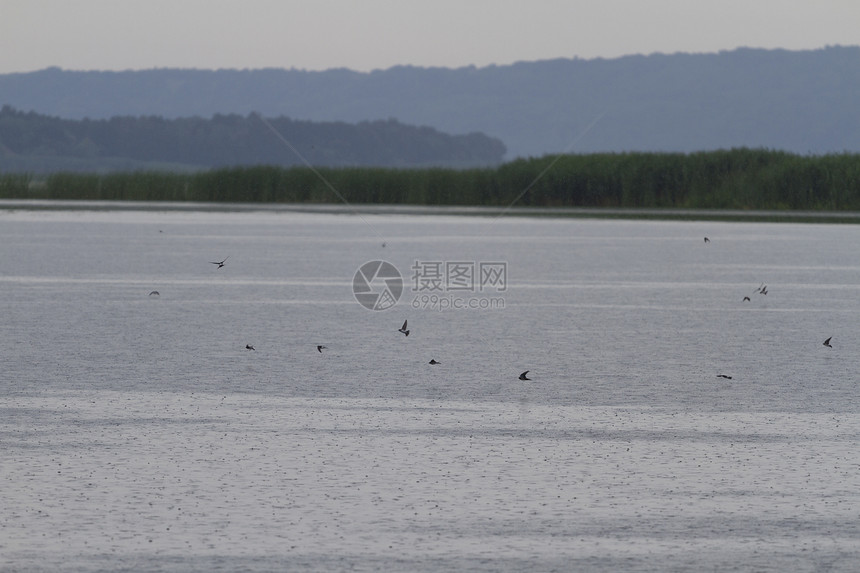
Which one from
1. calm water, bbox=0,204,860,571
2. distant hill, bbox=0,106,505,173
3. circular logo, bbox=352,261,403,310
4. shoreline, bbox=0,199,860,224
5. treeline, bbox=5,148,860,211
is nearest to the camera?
calm water, bbox=0,204,860,571

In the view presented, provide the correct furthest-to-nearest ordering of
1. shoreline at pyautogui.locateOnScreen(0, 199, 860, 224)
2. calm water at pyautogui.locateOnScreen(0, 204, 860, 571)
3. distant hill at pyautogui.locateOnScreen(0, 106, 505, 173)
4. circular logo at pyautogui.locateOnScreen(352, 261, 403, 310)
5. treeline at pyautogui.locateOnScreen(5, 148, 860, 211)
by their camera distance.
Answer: distant hill at pyautogui.locateOnScreen(0, 106, 505, 173)
treeline at pyautogui.locateOnScreen(5, 148, 860, 211)
shoreline at pyautogui.locateOnScreen(0, 199, 860, 224)
circular logo at pyautogui.locateOnScreen(352, 261, 403, 310)
calm water at pyautogui.locateOnScreen(0, 204, 860, 571)

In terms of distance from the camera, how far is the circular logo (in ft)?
61.1

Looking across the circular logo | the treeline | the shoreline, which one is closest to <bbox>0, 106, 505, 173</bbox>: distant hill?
the treeline

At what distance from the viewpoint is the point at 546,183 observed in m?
49.5

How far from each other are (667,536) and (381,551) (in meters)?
1.30

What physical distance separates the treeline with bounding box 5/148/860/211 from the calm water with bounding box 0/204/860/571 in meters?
26.9

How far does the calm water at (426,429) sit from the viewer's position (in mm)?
6348

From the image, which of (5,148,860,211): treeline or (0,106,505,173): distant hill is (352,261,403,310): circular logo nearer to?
(5,148,860,211): treeline

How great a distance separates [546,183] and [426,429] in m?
40.9

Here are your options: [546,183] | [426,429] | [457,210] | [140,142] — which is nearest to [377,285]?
[426,429]

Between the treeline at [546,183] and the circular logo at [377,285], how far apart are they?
24.2 metres

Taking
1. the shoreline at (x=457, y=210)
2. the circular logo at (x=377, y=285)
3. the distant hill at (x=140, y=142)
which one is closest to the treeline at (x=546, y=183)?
the shoreline at (x=457, y=210)

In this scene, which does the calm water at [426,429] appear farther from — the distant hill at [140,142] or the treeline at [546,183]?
the distant hill at [140,142]

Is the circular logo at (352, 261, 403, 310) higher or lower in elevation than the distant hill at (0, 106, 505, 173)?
lower
